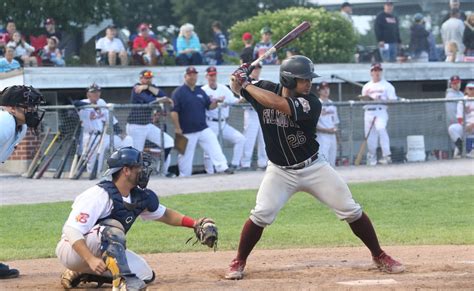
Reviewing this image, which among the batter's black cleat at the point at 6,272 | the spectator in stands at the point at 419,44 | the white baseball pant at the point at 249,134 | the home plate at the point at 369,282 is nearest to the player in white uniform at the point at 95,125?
the white baseball pant at the point at 249,134

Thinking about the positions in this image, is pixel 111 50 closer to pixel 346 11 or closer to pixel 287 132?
pixel 346 11

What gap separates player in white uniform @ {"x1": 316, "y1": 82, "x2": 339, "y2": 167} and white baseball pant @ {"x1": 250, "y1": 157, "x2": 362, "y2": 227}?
9899 millimetres

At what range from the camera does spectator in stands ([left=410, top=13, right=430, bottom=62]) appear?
923 inches

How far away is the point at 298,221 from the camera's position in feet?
39.0

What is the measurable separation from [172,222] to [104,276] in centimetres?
69

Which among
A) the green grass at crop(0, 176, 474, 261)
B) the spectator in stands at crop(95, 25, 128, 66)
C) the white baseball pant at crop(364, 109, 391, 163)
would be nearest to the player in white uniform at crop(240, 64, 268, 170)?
the white baseball pant at crop(364, 109, 391, 163)

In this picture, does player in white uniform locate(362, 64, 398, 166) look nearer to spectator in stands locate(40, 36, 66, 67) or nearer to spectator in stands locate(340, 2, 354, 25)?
spectator in stands locate(340, 2, 354, 25)

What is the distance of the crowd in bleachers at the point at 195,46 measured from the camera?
18.8m

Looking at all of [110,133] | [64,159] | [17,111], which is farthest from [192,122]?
[17,111]

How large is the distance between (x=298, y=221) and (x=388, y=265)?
151 inches

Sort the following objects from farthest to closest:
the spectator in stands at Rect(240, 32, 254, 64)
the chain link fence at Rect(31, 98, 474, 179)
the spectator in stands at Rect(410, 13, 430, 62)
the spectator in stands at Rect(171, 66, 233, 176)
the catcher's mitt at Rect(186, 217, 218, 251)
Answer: the spectator in stands at Rect(410, 13, 430, 62)
the spectator in stands at Rect(240, 32, 254, 64)
the spectator in stands at Rect(171, 66, 233, 176)
the chain link fence at Rect(31, 98, 474, 179)
the catcher's mitt at Rect(186, 217, 218, 251)

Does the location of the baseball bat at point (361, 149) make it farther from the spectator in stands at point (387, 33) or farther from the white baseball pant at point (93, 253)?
the white baseball pant at point (93, 253)

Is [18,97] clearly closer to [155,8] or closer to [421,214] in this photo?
[421,214]

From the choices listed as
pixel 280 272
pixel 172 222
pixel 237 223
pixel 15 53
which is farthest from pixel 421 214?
pixel 15 53
